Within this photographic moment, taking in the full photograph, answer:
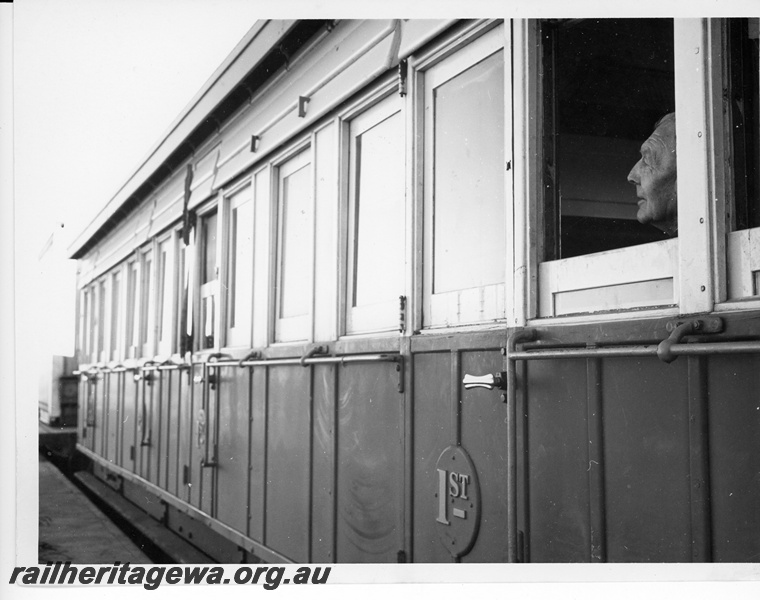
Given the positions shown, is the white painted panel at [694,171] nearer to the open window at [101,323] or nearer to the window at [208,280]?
the window at [208,280]

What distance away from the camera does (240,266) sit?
5180 mm

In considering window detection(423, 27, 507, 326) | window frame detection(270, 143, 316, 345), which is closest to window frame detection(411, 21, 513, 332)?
window detection(423, 27, 507, 326)

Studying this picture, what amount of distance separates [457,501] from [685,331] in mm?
1218

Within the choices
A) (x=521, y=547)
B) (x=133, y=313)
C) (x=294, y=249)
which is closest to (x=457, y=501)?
(x=521, y=547)

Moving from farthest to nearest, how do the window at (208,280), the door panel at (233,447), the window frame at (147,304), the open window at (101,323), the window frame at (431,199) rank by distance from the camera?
the open window at (101,323) < the window frame at (147,304) < the window at (208,280) < the door panel at (233,447) < the window frame at (431,199)

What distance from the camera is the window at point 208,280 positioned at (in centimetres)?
566

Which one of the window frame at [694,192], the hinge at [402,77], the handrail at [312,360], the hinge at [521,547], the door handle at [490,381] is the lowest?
the hinge at [521,547]

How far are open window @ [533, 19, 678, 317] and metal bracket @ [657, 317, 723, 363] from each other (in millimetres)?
135

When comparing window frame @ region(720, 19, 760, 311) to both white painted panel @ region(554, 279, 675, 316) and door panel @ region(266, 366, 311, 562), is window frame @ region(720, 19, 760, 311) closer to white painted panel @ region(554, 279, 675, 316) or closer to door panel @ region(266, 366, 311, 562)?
white painted panel @ region(554, 279, 675, 316)

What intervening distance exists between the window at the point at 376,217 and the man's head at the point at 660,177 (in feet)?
3.88

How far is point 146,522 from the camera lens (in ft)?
23.7

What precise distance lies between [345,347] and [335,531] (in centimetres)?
86

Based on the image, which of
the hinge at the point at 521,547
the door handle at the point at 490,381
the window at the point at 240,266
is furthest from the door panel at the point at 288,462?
the hinge at the point at 521,547

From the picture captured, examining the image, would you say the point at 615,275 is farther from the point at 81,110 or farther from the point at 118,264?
the point at 118,264
